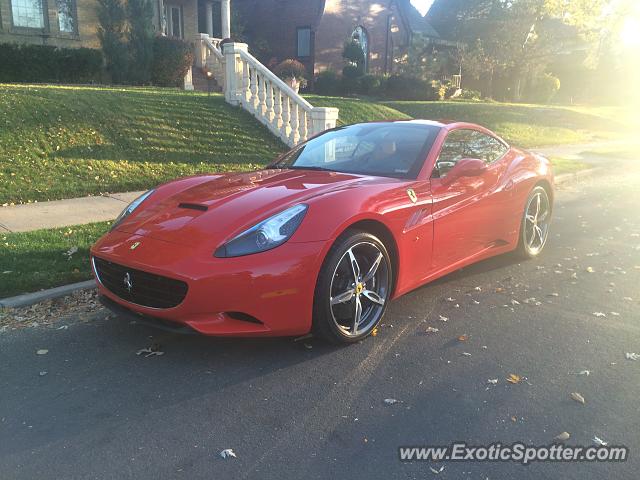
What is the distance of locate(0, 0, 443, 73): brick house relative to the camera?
20.6 metres

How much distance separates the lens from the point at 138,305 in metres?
3.41

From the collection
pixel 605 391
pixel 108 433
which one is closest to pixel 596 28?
pixel 605 391

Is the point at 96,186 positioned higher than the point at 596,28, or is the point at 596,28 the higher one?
the point at 596,28

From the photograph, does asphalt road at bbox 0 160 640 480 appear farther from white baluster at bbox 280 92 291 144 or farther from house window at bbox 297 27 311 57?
house window at bbox 297 27 311 57

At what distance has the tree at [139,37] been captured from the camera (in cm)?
1722

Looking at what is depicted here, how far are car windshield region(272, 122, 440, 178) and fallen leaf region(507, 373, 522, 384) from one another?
1635 mm

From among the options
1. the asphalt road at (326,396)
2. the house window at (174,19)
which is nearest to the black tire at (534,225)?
the asphalt road at (326,396)

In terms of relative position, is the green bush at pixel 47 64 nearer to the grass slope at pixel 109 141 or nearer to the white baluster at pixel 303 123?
the grass slope at pixel 109 141

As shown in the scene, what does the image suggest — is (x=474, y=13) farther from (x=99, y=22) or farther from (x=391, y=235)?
(x=391, y=235)

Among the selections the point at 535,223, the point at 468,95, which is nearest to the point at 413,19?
the point at 468,95

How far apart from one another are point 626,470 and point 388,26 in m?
32.8

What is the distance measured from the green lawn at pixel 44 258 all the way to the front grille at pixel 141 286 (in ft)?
4.06

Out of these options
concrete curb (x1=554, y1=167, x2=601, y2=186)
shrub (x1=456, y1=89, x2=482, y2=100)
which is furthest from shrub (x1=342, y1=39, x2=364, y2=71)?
concrete curb (x1=554, y1=167, x2=601, y2=186)

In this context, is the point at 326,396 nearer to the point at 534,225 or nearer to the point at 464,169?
the point at 464,169
